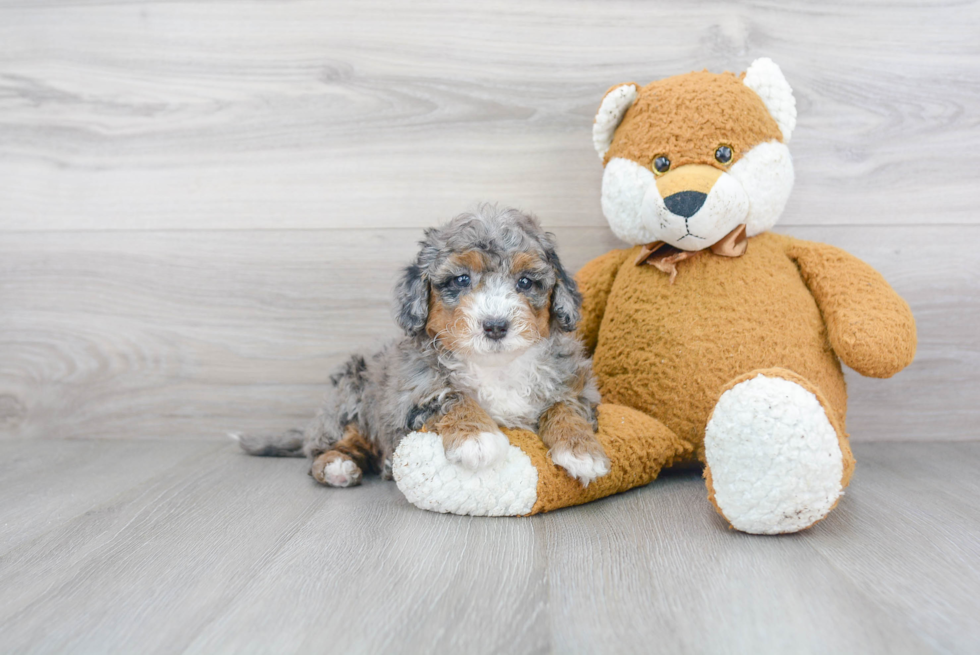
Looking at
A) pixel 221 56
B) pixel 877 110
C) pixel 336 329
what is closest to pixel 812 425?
pixel 877 110

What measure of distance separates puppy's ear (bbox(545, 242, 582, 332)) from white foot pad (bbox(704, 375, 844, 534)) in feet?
1.39

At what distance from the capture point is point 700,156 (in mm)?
1718

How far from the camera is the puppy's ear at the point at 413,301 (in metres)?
1.62

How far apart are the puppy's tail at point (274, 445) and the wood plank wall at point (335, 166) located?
0.59 feet

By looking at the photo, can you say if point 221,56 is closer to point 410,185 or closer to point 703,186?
point 410,185

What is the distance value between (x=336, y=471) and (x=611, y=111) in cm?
122

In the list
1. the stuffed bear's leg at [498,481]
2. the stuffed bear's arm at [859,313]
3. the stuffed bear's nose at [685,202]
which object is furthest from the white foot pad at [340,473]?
the stuffed bear's arm at [859,313]

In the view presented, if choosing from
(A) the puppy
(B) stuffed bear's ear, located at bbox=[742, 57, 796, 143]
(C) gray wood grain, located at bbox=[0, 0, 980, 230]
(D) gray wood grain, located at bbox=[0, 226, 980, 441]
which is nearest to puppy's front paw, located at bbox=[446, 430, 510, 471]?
(A) the puppy

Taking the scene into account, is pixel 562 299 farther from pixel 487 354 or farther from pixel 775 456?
pixel 775 456

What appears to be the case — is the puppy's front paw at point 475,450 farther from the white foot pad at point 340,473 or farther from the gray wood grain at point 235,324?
the gray wood grain at point 235,324

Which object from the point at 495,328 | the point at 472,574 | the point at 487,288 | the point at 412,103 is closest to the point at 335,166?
the point at 412,103

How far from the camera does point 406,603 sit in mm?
1163

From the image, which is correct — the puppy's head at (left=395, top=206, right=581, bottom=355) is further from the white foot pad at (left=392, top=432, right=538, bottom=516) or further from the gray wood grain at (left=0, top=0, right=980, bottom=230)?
the gray wood grain at (left=0, top=0, right=980, bottom=230)

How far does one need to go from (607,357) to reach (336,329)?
0.96 metres
